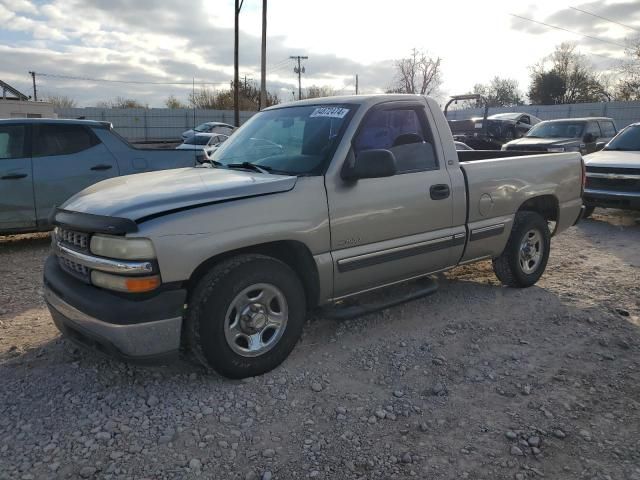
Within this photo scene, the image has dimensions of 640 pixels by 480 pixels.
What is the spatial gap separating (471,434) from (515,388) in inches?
26.4

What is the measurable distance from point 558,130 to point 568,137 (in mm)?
434

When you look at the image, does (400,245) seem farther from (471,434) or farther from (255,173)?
(471,434)

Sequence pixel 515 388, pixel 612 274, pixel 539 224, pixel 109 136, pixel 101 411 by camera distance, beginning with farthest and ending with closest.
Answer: pixel 109 136 < pixel 612 274 < pixel 539 224 < pixel 515 388 < pixel 101 411

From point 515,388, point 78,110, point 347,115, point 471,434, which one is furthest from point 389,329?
point 78,110

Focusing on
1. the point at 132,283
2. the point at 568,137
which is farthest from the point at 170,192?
the point at 568,137

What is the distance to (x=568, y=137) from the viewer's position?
13.2 metres

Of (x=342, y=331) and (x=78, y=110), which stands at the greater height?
(x=78, y=110)

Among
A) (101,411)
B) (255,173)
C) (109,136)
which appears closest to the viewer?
(101,411)

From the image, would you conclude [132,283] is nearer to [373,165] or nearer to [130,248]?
[130,248]

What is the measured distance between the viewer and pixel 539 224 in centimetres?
541

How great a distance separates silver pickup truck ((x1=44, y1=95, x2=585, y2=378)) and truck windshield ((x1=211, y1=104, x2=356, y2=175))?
1 cm

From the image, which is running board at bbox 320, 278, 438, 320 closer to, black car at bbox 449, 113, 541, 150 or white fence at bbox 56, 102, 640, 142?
black car at bbox 449, 113, 541, 150

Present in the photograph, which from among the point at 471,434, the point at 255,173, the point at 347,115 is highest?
the point at 347,115

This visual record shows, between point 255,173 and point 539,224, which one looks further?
point 539,224
